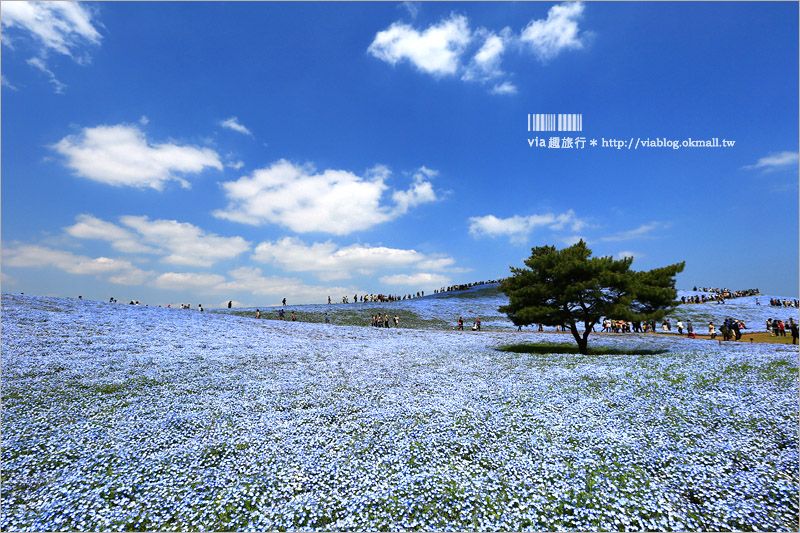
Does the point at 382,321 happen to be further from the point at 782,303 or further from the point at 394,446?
the point at 782,303

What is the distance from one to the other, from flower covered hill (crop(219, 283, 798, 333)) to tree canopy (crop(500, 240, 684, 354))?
22.3 m

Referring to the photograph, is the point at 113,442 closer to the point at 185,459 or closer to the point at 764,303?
the point at 185,459

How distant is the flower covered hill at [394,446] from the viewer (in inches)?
320

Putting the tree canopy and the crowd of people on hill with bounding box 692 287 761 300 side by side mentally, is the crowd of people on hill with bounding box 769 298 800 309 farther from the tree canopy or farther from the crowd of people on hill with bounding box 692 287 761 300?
the tree canopy

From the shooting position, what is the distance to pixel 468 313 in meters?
65.9

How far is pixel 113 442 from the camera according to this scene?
11016 mm

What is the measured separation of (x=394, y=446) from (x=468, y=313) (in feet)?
185

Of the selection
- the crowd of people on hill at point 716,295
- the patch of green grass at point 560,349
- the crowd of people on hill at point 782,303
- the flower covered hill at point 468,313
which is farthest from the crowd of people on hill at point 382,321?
the crowd of people on hill at point 782,303

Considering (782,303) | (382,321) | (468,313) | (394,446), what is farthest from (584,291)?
(782,303)

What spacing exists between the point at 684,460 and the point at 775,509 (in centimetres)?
183

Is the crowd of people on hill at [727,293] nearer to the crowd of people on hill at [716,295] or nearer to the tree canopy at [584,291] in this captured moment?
the crowd of people on hill at [716,295]

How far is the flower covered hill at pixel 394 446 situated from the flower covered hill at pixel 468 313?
1374 inches

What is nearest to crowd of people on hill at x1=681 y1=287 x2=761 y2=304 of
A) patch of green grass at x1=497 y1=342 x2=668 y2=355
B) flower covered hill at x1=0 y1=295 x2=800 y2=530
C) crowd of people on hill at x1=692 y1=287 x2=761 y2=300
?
crowd of people on hill at x1=692 y1=287 x2=761 y2=300

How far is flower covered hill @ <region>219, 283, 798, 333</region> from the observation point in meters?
55.1
